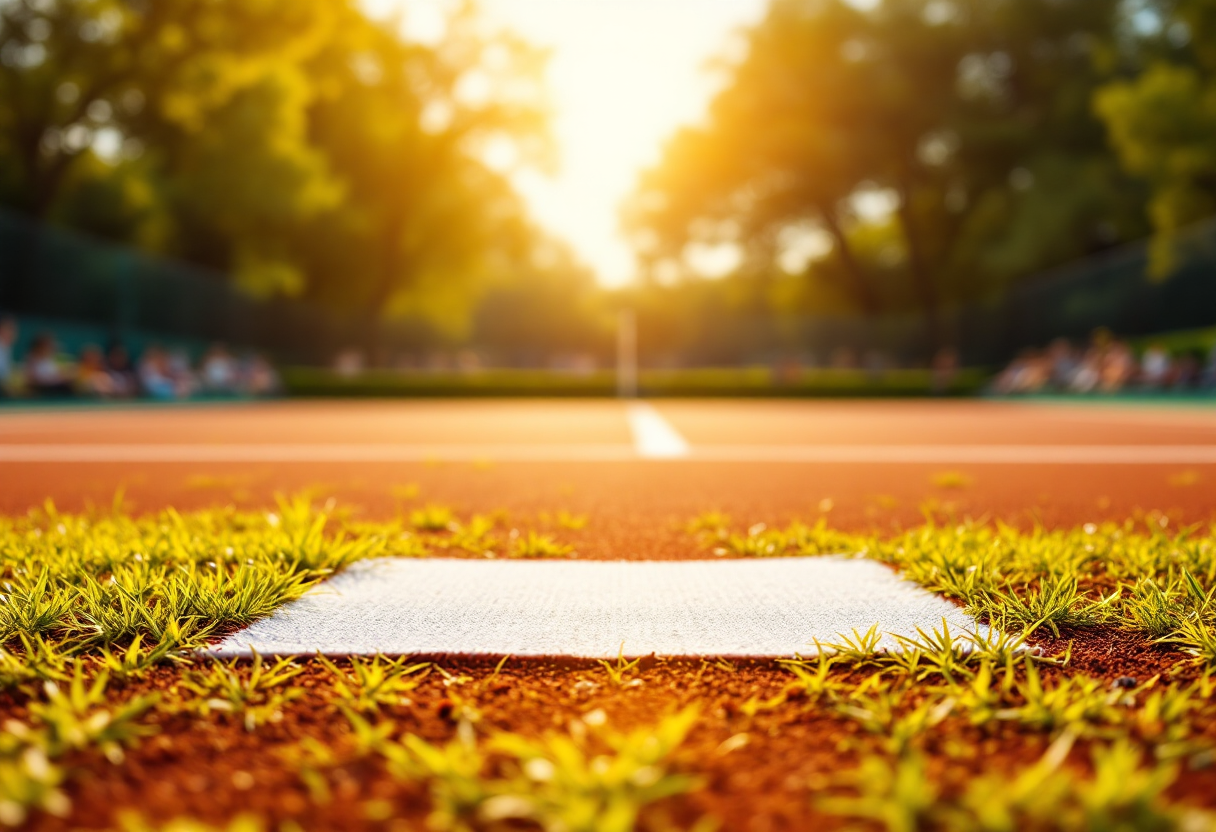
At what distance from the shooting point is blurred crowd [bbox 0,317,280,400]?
1454cm

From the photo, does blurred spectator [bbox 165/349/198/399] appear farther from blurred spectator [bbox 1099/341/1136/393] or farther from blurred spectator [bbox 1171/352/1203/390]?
blurred spectator [bbox 1171/352/1203/390]

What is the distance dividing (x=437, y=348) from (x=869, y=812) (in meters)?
43.6

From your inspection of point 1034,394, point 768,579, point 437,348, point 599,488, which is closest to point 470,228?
point 437,348

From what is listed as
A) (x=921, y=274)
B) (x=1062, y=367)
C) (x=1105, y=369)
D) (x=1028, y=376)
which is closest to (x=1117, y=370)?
(x=1105, y=369)

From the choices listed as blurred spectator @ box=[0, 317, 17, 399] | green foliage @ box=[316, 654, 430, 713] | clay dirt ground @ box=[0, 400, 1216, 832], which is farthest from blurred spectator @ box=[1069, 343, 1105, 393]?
blurred spectator @ box=[0, 317, 17, 399]

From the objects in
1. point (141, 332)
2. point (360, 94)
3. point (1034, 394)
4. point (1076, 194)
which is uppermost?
point (360, 94)

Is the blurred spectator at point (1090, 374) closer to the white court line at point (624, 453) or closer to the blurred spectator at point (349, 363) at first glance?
the white court line at point (624, 453)

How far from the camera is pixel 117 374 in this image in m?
17.3

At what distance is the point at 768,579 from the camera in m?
2.82

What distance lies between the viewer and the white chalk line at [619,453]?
6.66 m

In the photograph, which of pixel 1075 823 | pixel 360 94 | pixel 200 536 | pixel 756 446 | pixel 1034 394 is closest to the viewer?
pixel 1075 823

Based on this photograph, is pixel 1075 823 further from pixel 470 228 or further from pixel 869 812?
pixel 470 228

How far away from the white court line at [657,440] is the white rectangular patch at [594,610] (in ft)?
13.5

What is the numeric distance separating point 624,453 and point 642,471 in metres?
1.31
